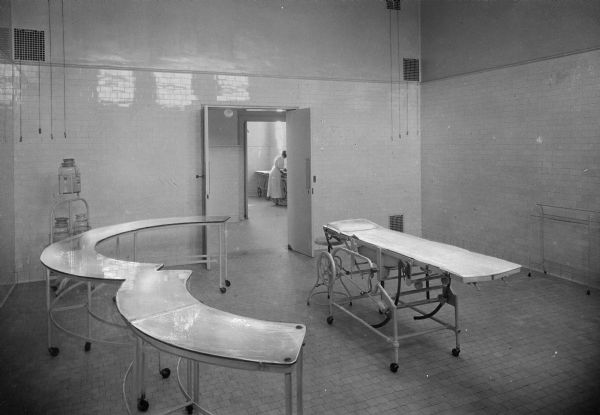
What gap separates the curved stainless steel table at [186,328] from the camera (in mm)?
1933

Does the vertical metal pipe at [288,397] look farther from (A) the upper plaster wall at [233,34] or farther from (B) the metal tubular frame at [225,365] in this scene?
(A) the upper plaster wall at [233,34]

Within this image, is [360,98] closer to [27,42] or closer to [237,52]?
[237,52]

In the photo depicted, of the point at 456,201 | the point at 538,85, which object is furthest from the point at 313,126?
the point at 538,85

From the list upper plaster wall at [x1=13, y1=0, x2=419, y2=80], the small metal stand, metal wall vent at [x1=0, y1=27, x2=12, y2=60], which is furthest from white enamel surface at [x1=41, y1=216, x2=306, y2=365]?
the small metal stand

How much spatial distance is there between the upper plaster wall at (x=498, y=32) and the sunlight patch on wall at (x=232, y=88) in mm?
2936

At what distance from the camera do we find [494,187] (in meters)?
6.37

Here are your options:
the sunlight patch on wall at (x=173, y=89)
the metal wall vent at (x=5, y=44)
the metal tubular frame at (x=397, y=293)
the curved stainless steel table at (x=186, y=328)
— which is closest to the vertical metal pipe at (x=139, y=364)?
the curved stainless steel table at (x=186, y=328)

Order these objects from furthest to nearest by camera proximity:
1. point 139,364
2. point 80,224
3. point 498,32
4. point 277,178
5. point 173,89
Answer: point 277,178
point 173,89
point 498,32
point 80,224
point 139,364

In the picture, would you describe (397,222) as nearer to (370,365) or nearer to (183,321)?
(370,365)

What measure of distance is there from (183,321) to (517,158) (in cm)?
514

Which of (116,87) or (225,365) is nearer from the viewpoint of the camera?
(225,365)

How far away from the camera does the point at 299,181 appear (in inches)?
286

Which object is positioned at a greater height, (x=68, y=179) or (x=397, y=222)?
(x=68, y=179)

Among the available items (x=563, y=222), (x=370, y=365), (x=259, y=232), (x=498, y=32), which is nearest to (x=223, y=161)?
(x=259, y=232)
